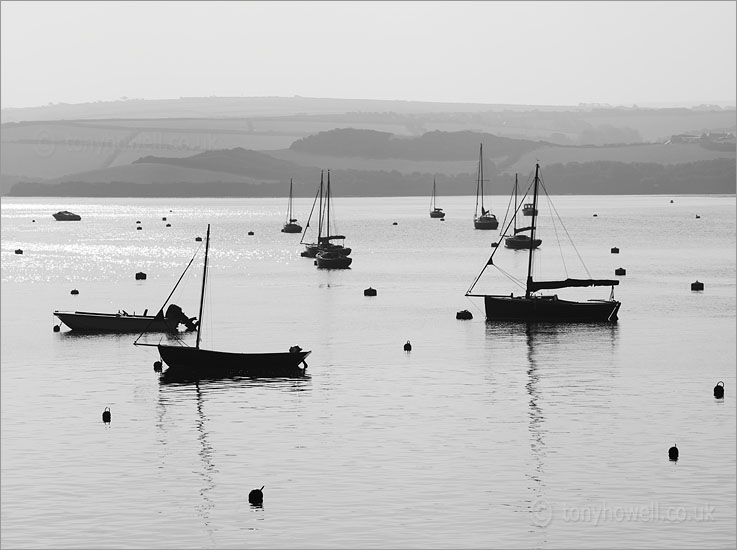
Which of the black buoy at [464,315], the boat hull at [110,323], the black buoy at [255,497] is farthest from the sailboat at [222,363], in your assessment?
the black buoy at [464,315]

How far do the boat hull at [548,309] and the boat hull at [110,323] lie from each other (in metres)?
24.4

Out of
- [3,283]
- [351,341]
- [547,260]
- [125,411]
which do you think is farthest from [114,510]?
[547,260]

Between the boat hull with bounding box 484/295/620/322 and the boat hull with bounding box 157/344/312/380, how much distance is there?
2989 centimetres

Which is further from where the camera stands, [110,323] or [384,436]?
[110,323]

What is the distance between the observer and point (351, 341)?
291 ft

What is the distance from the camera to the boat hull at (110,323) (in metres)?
93.1

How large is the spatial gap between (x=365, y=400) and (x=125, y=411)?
37.3 feet

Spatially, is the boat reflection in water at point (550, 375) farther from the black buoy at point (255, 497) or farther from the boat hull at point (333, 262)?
the boat hull at point (333, 262)

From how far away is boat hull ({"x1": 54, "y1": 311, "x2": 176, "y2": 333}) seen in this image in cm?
9312

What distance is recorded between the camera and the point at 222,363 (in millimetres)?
70062

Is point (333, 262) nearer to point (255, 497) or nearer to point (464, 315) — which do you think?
point (464, 315)

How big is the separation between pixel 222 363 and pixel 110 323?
25692 millimetres

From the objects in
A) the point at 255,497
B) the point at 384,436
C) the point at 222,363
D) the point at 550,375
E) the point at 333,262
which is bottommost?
the point at 255,497

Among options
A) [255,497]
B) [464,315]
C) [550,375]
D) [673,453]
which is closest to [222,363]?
[550,375]
